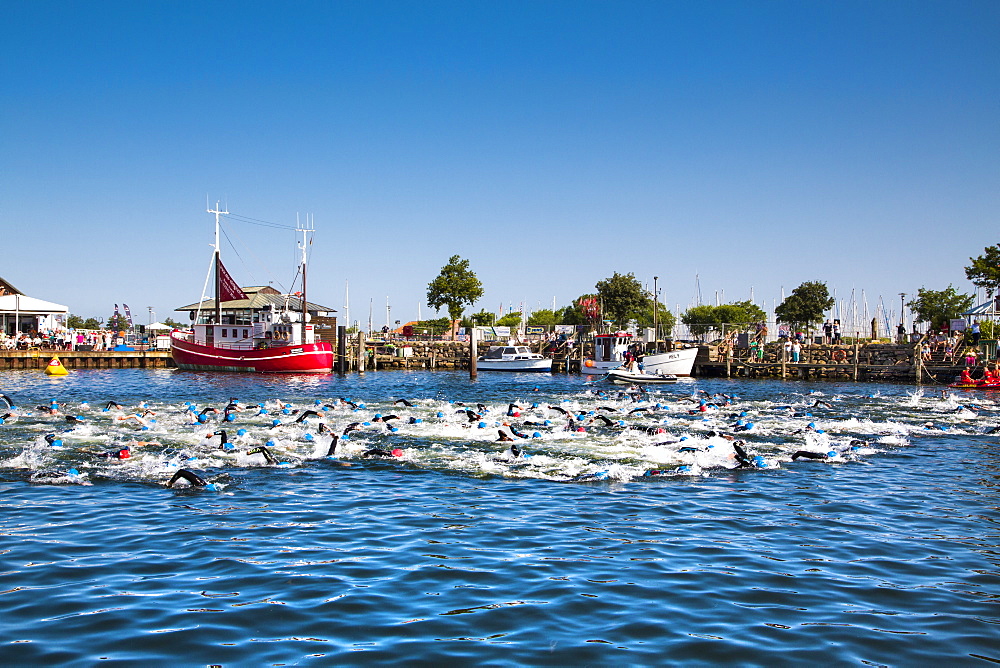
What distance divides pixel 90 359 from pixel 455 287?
1357 inches

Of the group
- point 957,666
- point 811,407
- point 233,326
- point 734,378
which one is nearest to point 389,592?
point 957,666

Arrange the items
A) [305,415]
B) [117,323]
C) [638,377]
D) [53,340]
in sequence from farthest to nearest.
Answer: [117,323], [53,340], [638,377], [305,415]

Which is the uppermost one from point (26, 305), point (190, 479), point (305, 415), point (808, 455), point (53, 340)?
point (26, 305)

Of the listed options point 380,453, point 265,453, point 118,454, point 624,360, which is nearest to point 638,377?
point 624,360

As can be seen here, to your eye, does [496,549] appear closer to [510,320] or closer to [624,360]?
[624,360]

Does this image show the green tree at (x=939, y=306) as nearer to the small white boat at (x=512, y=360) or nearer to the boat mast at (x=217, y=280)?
the small white boat at (x=512, y=360)

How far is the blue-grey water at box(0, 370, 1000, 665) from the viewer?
670 centimetres

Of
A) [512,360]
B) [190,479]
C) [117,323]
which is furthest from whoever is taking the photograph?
[117,323]

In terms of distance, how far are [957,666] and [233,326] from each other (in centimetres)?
5961

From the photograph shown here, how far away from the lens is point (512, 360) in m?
64.6

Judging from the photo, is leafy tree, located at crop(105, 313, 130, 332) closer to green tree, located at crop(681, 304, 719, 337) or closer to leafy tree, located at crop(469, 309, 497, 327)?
leafy tree, located at crop(469, 309, 497, 327)

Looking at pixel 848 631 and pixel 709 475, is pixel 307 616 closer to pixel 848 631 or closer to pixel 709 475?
pixel 848 631

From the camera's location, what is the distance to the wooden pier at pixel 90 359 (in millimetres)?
60281

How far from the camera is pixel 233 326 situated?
60.0 metres
